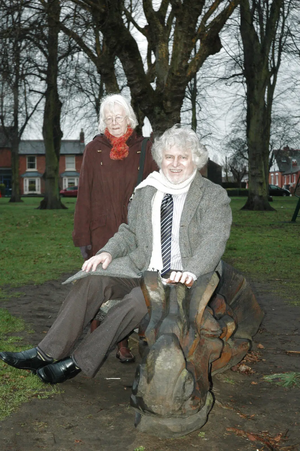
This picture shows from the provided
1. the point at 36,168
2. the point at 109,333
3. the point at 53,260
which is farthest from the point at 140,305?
the point at 36,168

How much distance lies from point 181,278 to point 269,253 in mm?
8281

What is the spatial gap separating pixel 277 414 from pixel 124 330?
3.62 ft

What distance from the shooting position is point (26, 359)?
12.9 feet

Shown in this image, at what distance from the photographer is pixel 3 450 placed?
3088mm

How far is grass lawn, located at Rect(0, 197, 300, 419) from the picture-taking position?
4117mm

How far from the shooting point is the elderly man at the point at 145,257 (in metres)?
3.76

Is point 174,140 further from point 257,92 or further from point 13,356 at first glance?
point 257,92

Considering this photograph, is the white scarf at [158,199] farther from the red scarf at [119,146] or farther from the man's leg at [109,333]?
the red scarf at [119,146]

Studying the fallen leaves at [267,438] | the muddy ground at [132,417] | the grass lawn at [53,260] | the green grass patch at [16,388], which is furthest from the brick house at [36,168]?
the fallen leaves at [267,438]

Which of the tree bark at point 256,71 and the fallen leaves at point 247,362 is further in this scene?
the tree bark at point 256,71

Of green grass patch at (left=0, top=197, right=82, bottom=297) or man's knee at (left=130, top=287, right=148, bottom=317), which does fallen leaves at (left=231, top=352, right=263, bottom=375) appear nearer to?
man's knee at (left=130, top=287, right=148, bottom=317)

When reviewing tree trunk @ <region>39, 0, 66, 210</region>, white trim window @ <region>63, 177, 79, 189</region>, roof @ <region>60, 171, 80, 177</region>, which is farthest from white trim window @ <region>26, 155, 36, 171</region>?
tree trunk @ <region>39, 0, 66, 210</region>

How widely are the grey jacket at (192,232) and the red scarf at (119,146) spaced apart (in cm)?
50

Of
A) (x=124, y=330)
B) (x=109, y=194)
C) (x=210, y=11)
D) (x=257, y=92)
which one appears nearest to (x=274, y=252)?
(x=210, y=11)
